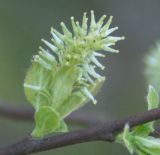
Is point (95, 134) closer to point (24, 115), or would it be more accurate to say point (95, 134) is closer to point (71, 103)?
point (71, 103)

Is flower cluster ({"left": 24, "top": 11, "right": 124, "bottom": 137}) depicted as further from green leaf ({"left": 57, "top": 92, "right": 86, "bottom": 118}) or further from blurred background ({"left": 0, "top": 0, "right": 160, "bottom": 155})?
blurred background ({"left": 0, "top": 0, "right": 160, "bottom": 155})

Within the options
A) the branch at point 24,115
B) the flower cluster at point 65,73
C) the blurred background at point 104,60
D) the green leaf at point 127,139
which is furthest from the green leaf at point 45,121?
the blurred background at point 104,60

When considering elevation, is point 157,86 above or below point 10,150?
above

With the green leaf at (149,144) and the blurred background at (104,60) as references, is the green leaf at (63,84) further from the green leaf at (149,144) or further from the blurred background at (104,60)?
the blurred background at (104,60)

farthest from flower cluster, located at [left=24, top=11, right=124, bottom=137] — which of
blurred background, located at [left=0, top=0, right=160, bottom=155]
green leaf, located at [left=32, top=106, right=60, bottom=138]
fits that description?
blurred background, located at [left=0, top=0, right=160, bottom=155]

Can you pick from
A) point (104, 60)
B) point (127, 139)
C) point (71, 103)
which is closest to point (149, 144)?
point (127, 139)

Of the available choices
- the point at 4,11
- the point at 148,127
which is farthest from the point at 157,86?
the point at 4,11

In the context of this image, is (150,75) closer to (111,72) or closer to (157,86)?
(157,86)
